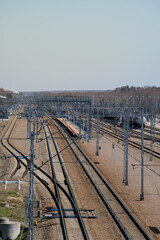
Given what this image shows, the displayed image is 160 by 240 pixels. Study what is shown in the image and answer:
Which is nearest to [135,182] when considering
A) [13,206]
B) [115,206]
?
[115,206]

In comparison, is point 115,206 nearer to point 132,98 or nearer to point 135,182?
point 135,182

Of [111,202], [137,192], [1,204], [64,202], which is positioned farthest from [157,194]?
[1,204]

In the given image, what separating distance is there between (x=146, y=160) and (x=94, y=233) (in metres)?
16.0

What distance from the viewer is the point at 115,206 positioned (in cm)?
1784

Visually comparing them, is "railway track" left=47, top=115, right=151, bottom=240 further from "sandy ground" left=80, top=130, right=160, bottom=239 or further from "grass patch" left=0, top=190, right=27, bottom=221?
"grass patch" left=0, top=190, right=27, bottom=221

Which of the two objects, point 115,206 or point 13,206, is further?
point 115,206

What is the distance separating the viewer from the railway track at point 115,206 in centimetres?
1445

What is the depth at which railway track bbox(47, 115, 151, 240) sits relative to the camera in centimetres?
1445

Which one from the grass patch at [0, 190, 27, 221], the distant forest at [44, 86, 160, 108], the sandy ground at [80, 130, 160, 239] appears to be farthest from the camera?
the distant forest at [44, 86, 160, 108]

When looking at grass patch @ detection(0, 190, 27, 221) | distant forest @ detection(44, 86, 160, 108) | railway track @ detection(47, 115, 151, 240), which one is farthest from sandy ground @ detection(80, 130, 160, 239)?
distant forest @ detection(44, 86, 160, 108)

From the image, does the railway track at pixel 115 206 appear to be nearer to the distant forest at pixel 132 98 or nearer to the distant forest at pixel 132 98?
the distant forest at pixel 132 98

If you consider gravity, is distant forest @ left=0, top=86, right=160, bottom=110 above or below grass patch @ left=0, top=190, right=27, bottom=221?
above

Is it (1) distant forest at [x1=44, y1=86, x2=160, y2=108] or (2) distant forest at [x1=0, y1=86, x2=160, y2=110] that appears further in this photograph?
(1) distant forest at [x1=44, y1=86, x2=160, y2=108]

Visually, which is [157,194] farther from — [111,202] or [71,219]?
[71,219]
